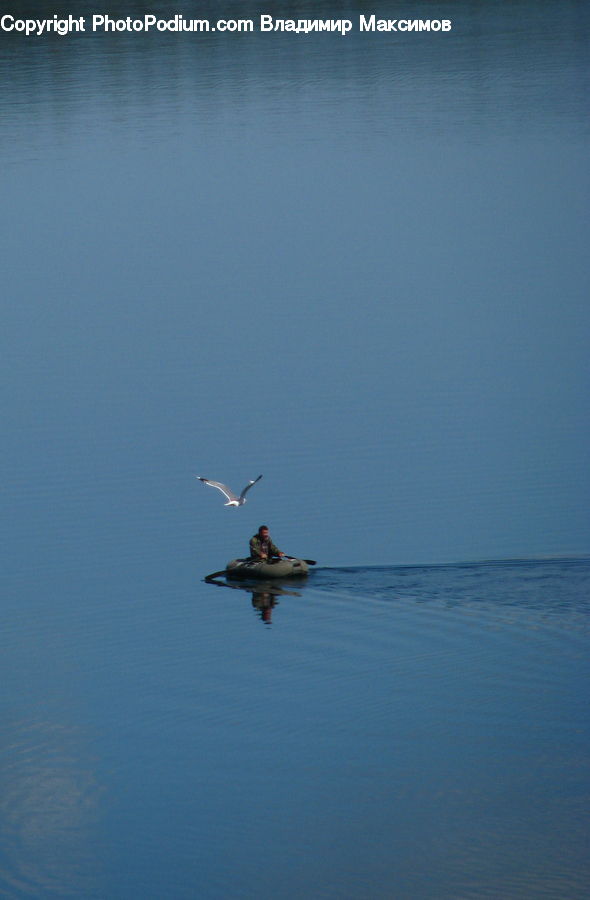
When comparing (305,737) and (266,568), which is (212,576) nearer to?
(266,568)

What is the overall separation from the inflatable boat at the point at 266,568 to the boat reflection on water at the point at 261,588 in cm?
13

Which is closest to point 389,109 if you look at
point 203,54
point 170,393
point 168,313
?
point 203,54

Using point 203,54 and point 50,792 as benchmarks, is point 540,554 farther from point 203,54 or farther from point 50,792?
point 203,54

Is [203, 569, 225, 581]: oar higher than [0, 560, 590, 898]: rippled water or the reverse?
higher

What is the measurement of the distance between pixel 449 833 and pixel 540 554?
8.23 m

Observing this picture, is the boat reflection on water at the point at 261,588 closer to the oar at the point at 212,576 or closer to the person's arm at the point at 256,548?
Result: the oar at the point at 212,576

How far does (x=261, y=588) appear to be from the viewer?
24234 millimetres

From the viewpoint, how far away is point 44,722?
1948 cm

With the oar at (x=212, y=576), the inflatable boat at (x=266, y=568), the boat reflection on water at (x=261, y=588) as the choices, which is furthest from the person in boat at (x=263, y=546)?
the oar at (x=212, y=576)

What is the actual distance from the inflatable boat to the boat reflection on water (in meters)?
0.13

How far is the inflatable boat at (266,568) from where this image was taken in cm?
2383

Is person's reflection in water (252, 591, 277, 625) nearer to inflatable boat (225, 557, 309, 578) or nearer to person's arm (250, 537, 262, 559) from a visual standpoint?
inflatable boat (225, 557, 309, 578)

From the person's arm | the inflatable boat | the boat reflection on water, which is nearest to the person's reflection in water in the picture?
the boat reflection on water

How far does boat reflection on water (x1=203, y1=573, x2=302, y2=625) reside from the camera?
2377 centimetres
